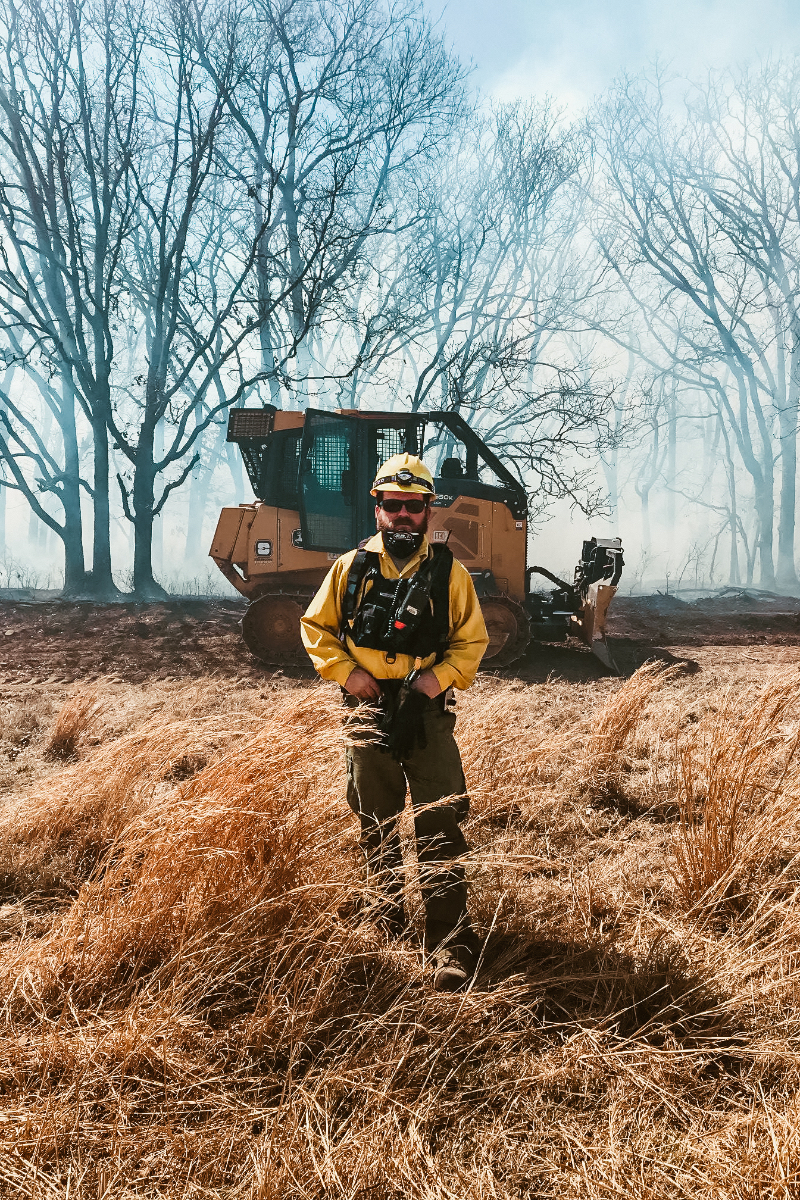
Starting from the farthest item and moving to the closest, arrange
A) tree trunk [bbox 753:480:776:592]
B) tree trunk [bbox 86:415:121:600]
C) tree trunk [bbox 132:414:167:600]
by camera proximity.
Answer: tree trunk [bbox 753:480:776:592] → tree trunk [bbox 86:415:121:600] → tree trunk [bbox 132:414:167:600]

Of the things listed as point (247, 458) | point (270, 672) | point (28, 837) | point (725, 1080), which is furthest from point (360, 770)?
point (247, 458)

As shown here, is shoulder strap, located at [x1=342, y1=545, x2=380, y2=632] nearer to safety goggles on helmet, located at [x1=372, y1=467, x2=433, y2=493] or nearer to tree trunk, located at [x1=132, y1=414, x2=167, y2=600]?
safety goggles on helmet, located at [x1=372, y1=467, x2=433, y2=493]

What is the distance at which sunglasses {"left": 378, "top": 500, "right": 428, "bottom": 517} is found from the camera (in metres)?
2.61

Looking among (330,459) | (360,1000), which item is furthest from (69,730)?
(330,459)

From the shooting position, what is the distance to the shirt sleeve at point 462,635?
2.57m

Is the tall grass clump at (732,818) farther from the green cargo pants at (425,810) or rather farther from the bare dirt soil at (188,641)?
the bare dirt soil at (188,641)

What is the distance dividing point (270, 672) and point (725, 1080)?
24.0 ft

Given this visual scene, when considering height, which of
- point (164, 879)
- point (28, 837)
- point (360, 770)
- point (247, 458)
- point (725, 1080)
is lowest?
point (725, 1080)

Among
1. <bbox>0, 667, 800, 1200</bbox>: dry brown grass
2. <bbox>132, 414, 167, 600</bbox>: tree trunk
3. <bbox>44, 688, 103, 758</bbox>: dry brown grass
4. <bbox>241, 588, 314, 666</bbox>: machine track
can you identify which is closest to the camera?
<bbox>0, 667, 800, 1200</bbox>: dry brown grass

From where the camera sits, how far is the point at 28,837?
3.39 metres

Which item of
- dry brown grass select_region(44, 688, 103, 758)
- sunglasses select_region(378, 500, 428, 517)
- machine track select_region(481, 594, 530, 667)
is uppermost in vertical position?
sunglasses select_region(378, 500, 428, 517)

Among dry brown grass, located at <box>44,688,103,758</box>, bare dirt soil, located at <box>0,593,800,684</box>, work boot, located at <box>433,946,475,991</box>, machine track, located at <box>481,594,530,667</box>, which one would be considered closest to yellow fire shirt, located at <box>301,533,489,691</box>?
work boot, located at <box>433,946,475,991</box>

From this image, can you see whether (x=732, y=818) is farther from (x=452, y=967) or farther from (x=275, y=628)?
(x=275, y=628)

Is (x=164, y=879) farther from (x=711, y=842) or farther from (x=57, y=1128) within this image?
(x=711, y=842)
